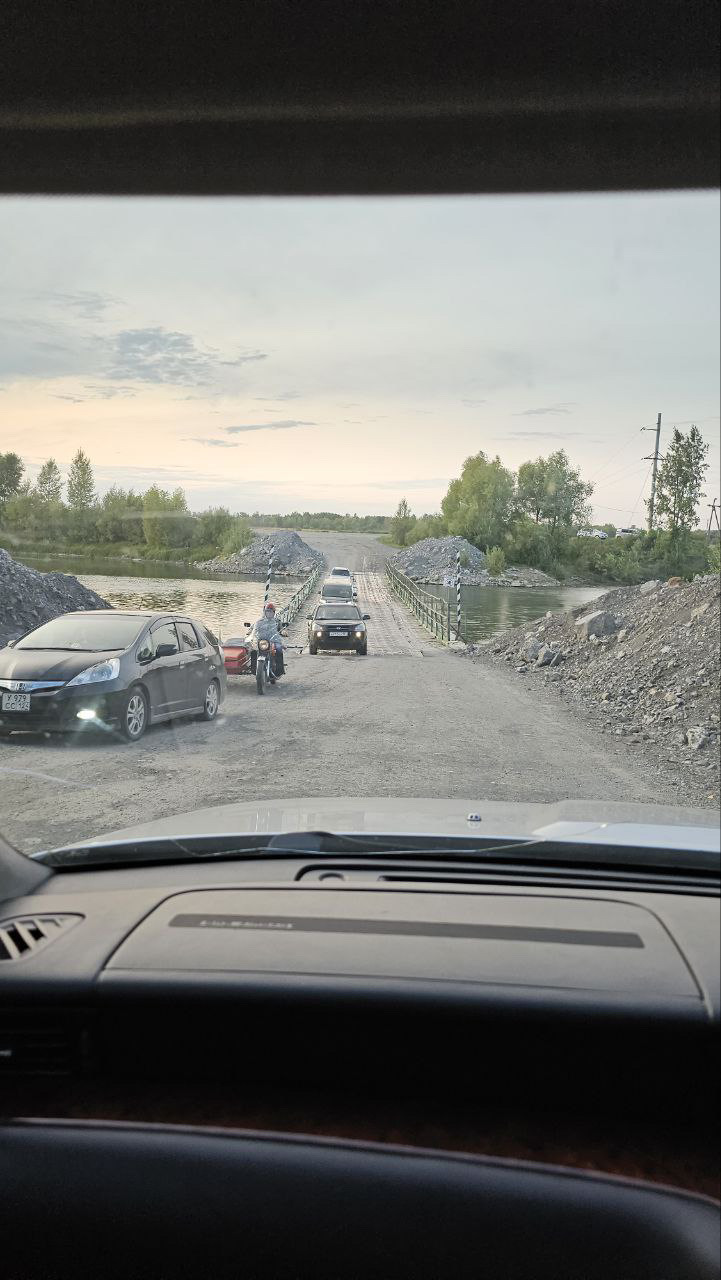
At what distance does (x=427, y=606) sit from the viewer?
425 centimetres

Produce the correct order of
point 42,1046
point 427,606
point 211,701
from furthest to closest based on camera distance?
point 427,606 → point 211,701 → point 42,1046

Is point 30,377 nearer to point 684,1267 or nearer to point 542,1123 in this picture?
point 542,1123

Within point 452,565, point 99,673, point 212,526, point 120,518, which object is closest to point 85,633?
point 99,673

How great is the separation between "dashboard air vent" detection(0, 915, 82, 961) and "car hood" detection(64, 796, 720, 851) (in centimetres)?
27

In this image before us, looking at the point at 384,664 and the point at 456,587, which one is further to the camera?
the point at 384,664

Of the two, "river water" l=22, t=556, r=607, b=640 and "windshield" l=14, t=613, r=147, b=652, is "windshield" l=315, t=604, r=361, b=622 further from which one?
"windshield" l=14, t=613, r=147, b=652

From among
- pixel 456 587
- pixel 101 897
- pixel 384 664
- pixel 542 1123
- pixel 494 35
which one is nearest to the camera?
pixel 542 1123

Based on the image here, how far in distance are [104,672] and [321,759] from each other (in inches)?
33.7

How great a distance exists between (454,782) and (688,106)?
2.23m

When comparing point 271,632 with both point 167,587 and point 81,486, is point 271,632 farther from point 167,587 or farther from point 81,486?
point 81,486

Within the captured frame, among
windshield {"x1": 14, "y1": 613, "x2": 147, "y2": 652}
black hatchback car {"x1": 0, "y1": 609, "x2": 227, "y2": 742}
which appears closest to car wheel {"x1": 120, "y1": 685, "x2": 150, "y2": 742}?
black hatchback car {"x1": 0, "y1": 609, "x2": 227, "y2": 742}

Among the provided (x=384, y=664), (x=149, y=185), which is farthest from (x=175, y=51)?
(x=384, y=664)

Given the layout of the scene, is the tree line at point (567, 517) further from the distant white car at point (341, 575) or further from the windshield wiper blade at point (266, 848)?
Answer: the windshield wiper blade at point (266, 848)

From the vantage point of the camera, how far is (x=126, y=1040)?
1.91 meters
